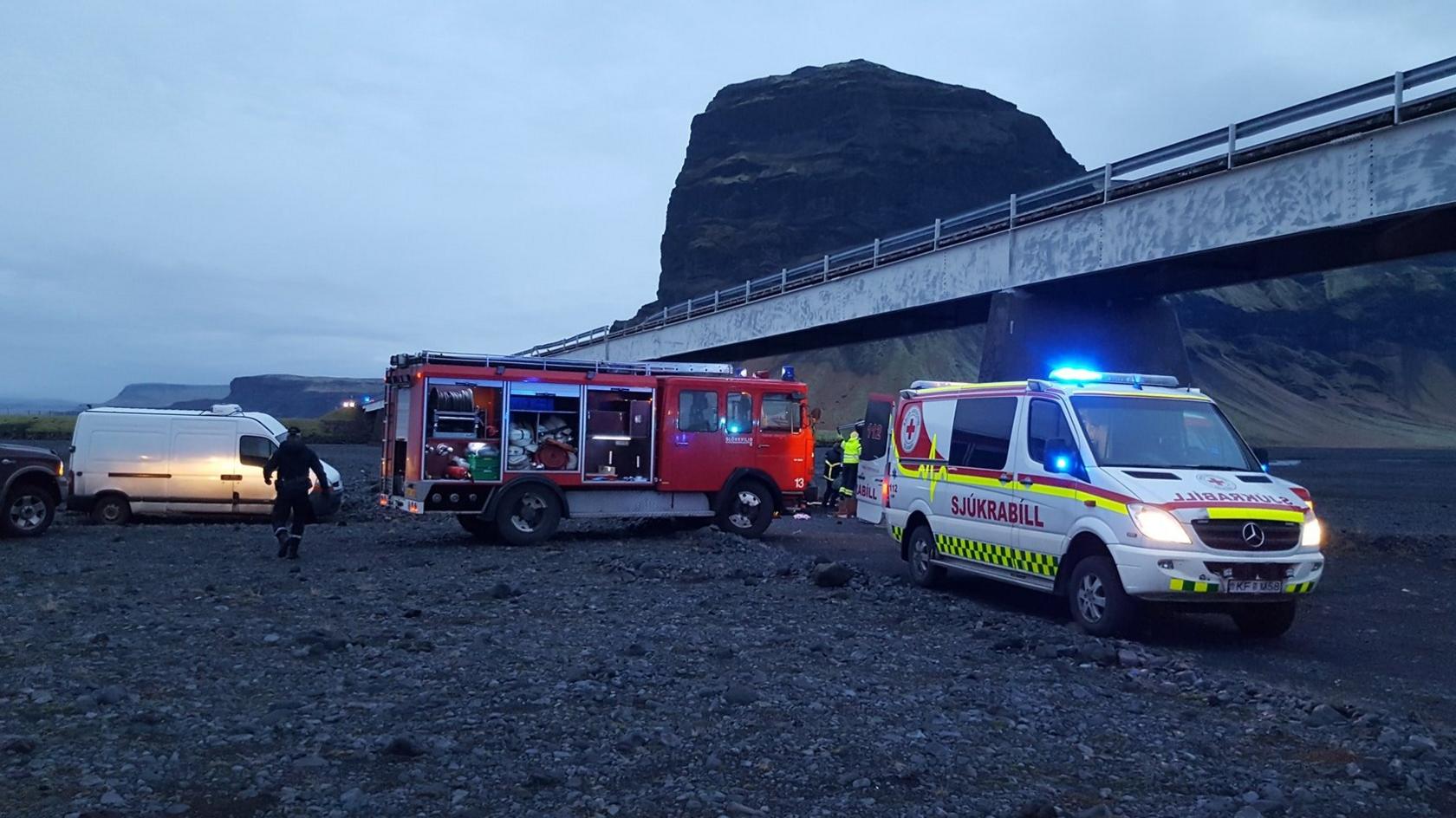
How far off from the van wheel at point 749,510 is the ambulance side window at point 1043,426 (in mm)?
7727

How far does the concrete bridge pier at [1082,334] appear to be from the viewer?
24.4m

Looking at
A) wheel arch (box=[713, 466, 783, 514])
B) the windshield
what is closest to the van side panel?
wheel arch (box=[713, 466, 783, 514])

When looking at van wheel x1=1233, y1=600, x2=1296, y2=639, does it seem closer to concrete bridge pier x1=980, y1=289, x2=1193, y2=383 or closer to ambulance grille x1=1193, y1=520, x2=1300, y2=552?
ambulance grille x1=1193, y1=520, x2=1300, y2=552

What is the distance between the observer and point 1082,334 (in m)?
24.9

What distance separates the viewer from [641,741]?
19.7 feet

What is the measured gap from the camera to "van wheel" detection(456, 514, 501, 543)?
55.9ft

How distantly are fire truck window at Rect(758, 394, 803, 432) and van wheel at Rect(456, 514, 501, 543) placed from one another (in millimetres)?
4571

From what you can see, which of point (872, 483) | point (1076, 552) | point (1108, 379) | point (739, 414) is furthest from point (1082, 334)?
point (1076, 552)

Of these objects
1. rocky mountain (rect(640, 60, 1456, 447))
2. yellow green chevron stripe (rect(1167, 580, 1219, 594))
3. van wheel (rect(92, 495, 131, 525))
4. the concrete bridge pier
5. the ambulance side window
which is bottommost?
van wheel (rect(92, 495, 131, 525))

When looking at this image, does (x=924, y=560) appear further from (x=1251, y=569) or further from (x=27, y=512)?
(x=27, y=512)

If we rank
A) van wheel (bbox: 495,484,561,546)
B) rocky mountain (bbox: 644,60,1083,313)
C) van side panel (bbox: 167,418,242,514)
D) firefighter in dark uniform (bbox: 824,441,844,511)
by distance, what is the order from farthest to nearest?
rocky mountain (bbox: 644,60,1083,313), firefighter in dark uniform (bbox: 824,441,844,511), van side panel (bbox: 167,418,242,514), van wheel (bbox: 495,484,561,546)

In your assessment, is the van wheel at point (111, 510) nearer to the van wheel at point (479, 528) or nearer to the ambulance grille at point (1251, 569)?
the van wheel at point (479, 528)

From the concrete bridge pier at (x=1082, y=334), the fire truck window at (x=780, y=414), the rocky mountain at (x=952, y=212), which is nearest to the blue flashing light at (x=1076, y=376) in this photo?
the fire truck window at (x=780, y=414)

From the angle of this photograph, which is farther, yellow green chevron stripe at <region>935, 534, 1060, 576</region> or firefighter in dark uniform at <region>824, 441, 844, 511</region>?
firefighter in dark uniform at <region>824, 441, 844, 511</region>
